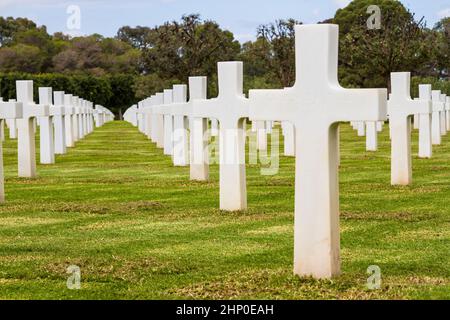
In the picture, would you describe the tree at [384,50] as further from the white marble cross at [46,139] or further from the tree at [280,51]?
the white marble cross at [46,139]

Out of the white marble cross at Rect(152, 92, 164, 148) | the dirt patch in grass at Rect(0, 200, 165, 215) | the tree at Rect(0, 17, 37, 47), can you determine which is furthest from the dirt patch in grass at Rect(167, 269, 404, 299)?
the tree at Rect(0, 17, 37, 47)

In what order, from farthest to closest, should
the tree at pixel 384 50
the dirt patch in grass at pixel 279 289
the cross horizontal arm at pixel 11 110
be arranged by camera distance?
the tree at pixel 384 50, the cross horizontal arm at pixel 11 110, the dirt patch in grass at pixel 279 289

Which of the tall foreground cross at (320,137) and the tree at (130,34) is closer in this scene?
the tall foreground cross at (320,137)

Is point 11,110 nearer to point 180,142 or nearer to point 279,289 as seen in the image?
point 279,289

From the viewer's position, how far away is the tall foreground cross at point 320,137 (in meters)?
8.64

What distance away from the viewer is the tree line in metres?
51.0

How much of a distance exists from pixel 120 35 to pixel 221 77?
120 metres

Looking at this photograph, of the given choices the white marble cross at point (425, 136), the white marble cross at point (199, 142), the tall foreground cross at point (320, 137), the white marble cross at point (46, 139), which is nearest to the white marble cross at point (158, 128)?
the white marble cross at point (46, 139)

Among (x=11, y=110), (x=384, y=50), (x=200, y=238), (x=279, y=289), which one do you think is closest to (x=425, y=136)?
(x=11, y=110)

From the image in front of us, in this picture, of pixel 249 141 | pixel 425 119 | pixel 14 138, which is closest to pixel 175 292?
pixel 425 119

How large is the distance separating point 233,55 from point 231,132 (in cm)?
5567

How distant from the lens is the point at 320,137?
872 centimetres

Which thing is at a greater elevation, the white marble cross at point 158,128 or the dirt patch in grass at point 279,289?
the white marble cross at point 158,128

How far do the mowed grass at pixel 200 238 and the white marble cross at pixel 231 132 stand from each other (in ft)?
1.13
